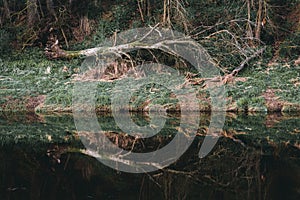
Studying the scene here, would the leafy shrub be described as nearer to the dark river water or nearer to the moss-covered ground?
the moss-covered ground

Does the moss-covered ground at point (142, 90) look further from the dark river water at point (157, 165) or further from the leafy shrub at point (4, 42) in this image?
the dark river water at point (157, 165)

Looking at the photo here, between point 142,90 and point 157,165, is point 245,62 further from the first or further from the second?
point 157,165

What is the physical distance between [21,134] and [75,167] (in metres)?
3.06

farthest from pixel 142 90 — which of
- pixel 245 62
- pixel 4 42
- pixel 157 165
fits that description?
pixel 157 165

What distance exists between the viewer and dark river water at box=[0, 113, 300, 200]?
174 inches

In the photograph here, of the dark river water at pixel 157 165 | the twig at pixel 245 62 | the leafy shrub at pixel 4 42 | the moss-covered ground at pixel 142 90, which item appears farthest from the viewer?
the leafy shrub at pixel 4 42

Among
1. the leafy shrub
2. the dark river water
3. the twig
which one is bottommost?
the dark river water

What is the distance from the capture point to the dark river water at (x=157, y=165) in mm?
4414

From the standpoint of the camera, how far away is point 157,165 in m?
5.54

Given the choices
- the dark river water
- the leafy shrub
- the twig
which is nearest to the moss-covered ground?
the twig

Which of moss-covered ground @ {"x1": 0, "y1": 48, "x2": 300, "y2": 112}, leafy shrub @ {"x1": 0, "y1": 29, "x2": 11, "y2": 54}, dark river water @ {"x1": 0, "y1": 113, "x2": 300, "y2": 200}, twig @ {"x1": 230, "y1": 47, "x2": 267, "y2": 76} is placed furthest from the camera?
leafy shrub @ {"x1": 0, "y1": 29, "x2": 11, "y2": 54}

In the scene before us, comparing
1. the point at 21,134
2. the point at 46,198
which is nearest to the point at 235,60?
the point at 21,134

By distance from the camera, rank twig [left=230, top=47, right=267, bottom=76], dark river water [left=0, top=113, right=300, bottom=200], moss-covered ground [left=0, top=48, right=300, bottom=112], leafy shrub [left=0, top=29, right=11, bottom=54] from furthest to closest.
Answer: leafy shrub [left=0, top=29, right=11, bottom=54], twig [left=230, top=47, right=267, bottom=76], moss-covered ground [left=0, top=48, right=300, bottom=112], dark river water [left=0, top=113, right=300, bottom=200]

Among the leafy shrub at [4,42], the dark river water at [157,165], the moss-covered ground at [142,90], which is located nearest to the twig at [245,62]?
the moss-covered ground at [142,90]
